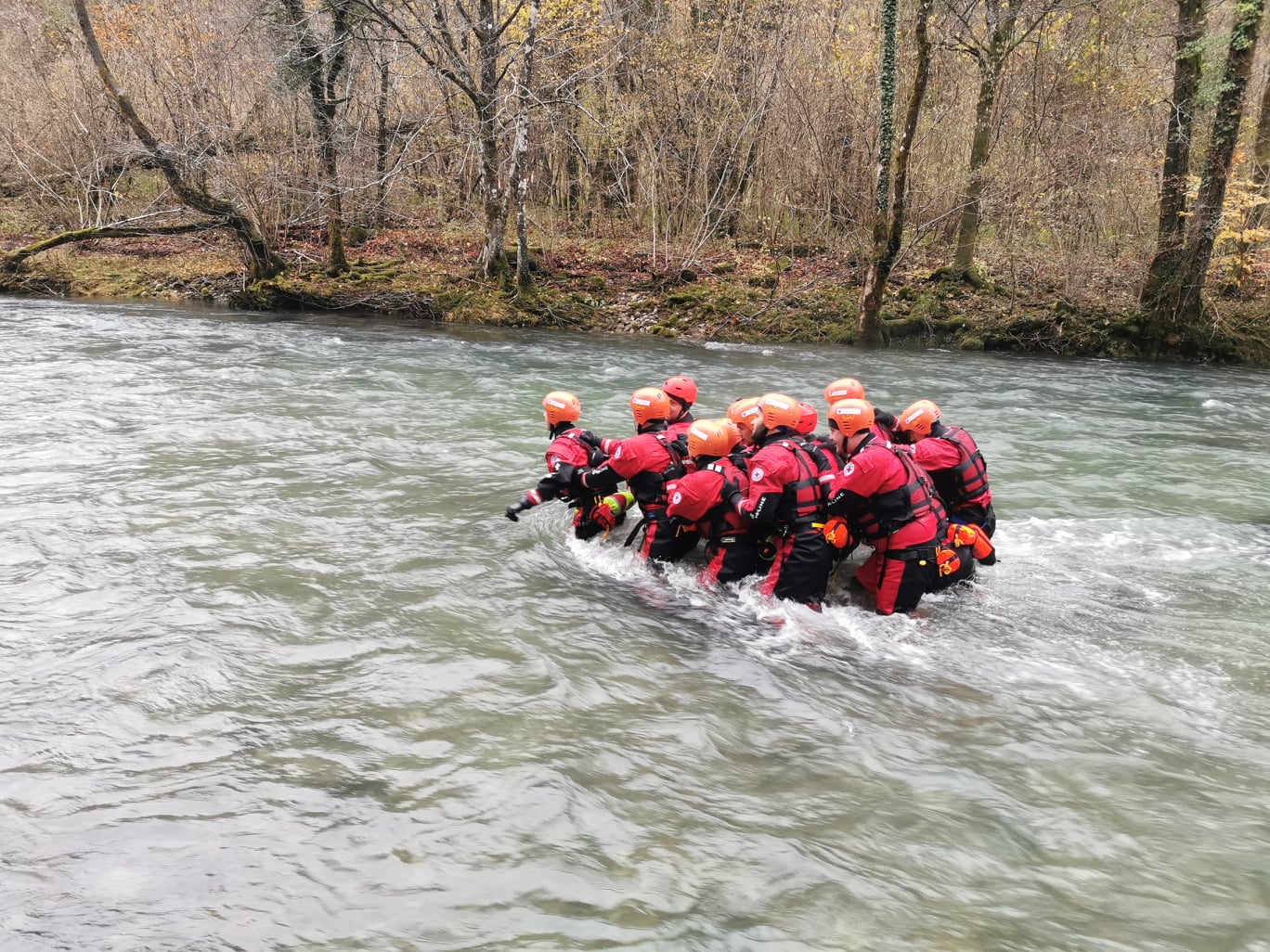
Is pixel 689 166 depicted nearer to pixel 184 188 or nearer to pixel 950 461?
pixel 184 188

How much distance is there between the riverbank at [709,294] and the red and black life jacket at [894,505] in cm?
1422

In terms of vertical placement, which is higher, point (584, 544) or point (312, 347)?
point (312, 347)

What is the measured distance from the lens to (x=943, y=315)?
65.8 ft

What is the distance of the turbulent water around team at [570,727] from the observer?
3.62m

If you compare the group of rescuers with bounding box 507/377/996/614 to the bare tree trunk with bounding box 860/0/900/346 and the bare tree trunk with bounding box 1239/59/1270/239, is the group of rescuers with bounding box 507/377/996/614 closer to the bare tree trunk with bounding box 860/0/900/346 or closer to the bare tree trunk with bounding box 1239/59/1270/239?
the bare tree trunk with bounding box 860/0/900/346

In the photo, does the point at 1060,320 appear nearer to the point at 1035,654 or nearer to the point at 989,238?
the point at 989,238

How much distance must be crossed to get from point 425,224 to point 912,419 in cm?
2260

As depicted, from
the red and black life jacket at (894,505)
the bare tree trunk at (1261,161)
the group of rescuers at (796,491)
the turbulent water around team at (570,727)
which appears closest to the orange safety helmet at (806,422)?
the group of rescuers at (796,491)

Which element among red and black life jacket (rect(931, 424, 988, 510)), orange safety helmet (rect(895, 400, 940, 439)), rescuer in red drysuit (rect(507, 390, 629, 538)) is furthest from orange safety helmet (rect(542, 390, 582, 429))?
red and black life jacket (rect(931, 424, 988, 510))

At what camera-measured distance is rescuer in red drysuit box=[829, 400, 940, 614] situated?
602 cm

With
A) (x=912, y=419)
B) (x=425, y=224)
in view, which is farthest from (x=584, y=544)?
(x=425, y=224)

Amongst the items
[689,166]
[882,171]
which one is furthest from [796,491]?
[689,166]

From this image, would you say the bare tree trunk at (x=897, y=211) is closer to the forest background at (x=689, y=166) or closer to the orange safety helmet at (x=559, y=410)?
the forest background at (x=689, y=166)

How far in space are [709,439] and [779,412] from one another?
Answer: 23.3 inches
